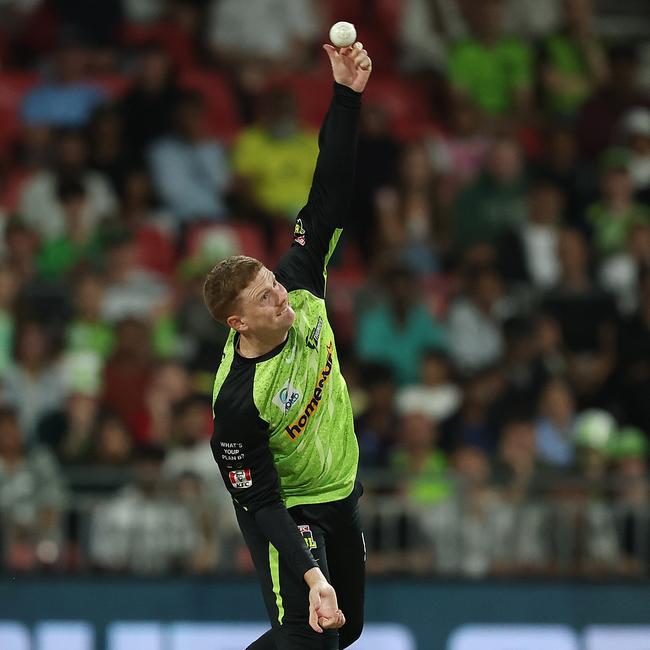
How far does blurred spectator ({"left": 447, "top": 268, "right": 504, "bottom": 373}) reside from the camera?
43.2 ft

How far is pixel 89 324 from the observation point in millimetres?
12961

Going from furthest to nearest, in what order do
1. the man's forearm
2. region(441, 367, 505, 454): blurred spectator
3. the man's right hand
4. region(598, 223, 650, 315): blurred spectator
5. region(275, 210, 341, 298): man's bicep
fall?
region(598, 223, 650, 315): blurred spectator
region(441, 367, 505, 454): blurred spectator
region(275, 210, 341, 298): man's bicep
the man's forearm
the man's right hand

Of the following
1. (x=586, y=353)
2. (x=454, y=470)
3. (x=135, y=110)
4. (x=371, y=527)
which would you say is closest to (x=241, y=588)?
(x=371, y=527)

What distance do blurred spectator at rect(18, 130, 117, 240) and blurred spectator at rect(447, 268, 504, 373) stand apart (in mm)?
3250

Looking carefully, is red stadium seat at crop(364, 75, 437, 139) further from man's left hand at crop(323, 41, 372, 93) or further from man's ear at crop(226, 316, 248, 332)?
man's ear at crop(226, 316, 248, 332)

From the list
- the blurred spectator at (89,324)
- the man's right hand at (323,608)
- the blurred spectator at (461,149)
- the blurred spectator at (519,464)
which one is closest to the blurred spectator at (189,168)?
the blurred spectator at (89,324)

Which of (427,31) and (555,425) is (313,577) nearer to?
(555,425)

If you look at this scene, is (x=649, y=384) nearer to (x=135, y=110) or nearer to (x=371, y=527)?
(x=371, y=527)

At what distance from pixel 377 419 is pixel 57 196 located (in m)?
4.07

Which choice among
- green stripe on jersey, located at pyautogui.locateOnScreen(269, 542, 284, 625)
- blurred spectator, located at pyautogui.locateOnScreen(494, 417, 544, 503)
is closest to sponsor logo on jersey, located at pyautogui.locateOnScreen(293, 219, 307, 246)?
green stripe on jersey, located at pyautogui.locateOnScreen(269, 542, 284, 625)

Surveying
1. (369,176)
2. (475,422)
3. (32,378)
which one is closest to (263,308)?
(475,422)

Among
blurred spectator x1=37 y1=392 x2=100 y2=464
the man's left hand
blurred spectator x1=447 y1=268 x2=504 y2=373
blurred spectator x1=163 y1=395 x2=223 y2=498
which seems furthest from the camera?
blurred spectator x1=447 y1=268 x2=504 y2=373

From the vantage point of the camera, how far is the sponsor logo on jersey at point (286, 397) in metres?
6.83

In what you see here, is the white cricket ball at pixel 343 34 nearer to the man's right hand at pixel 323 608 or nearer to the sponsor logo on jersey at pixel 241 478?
the sponsor logo on jersey at pixel 241 478
